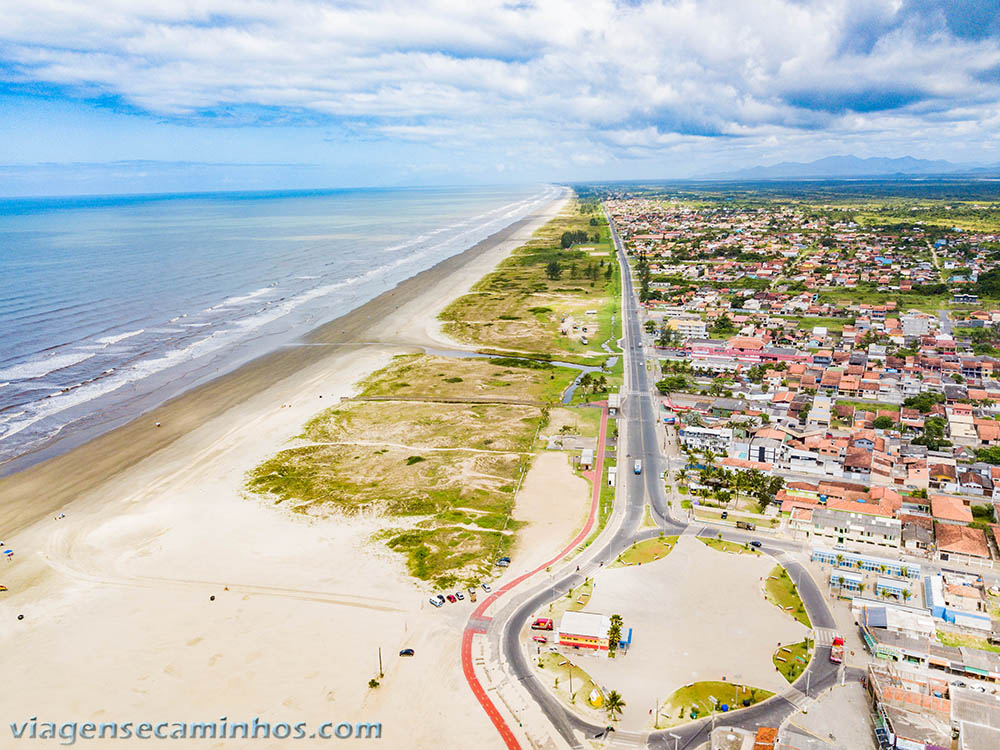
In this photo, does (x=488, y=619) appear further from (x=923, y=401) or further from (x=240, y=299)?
(x=240, y=299)

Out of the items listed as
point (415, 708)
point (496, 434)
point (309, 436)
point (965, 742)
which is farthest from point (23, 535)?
point (965, 742)

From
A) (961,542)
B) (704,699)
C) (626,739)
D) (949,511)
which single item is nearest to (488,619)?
(626,739)

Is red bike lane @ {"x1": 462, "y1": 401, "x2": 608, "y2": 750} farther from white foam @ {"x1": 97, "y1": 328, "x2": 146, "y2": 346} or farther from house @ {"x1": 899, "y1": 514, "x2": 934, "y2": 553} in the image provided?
white foam @ {"x1": 97, "y1": 328, "x2": 146, "y2": 346}

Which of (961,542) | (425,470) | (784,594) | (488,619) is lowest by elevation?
(488,619)

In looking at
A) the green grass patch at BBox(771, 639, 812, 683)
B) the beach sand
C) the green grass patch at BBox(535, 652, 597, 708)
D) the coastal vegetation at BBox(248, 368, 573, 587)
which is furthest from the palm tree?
the coastal vegetation at BBox(248, 368, 573, 587)

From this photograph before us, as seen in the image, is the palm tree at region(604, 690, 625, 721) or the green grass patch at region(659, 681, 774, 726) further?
the green grass patch at region(659, 681, 774, 726)

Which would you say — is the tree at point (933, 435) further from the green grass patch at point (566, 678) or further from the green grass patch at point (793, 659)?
the green grass patch at point (566, 678)
